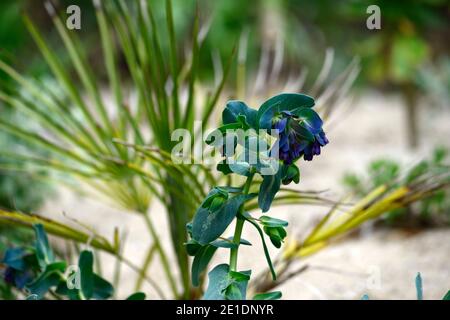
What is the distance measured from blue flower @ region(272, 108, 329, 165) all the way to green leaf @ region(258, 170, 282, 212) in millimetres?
25

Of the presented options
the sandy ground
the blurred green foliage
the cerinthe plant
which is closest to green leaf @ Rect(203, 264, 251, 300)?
the cerinthe plant

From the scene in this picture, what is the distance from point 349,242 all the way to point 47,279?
112cm

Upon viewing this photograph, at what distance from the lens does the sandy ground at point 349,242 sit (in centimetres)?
120

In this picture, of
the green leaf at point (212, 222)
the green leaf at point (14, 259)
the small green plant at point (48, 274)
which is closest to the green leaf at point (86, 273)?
the small green plant at point (48, 274)

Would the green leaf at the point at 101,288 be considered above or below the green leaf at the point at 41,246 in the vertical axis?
below

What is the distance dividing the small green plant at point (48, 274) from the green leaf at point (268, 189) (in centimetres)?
25

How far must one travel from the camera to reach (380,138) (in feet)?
10.4

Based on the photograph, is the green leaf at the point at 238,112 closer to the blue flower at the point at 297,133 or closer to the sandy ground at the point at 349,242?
the blue flower at the point at 297,133

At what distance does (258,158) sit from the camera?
25.5 inches

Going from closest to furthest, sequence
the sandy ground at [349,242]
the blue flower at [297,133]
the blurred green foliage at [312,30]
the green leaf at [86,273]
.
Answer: the blue flower at [297,133] < the green leaf at [86,273] < the sandy ground at [349,242] < the blurred green foliage at [312,30]

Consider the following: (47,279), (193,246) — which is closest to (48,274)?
(47,279)
